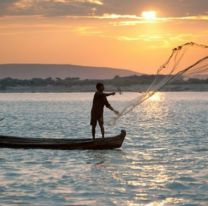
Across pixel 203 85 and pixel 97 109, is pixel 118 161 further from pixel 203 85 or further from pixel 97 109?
pixel 203 85

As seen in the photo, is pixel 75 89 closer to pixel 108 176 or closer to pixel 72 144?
pixel 72 144

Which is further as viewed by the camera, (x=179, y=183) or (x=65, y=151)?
(x=65, y=151)

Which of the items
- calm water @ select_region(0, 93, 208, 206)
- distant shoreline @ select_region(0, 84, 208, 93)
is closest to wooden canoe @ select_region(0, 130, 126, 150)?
calm water @ select_region(0, 93, 208, 206)

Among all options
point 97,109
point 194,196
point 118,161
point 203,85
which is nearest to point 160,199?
point 194,196

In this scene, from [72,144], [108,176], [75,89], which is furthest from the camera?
[75,89]

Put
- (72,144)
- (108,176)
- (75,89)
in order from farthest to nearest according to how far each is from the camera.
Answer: (75,89)
(72,144)
(108,176)

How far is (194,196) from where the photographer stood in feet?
42.2

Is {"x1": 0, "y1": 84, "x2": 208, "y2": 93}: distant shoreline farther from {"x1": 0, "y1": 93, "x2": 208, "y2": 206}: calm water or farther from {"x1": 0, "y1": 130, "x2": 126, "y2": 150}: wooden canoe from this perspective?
{"x1": 0, "y1": 93, "x2": 208, "y2": 206}: calm water

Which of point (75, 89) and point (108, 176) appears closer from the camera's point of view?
point (108, 176)

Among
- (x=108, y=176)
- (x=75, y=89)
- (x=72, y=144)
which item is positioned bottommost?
(x=108, y=176)

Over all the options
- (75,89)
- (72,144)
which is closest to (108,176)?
(72,144)

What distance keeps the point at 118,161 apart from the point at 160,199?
597cm

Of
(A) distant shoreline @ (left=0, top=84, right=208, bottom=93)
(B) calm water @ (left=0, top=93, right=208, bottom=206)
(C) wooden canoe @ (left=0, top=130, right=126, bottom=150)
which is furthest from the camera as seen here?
(A) distant shoreline @ (left=0, top=84, right=208, bottom=93)

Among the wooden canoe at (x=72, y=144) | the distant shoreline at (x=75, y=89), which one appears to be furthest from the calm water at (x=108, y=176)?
the distant shoreline at (x=75, y=89)
